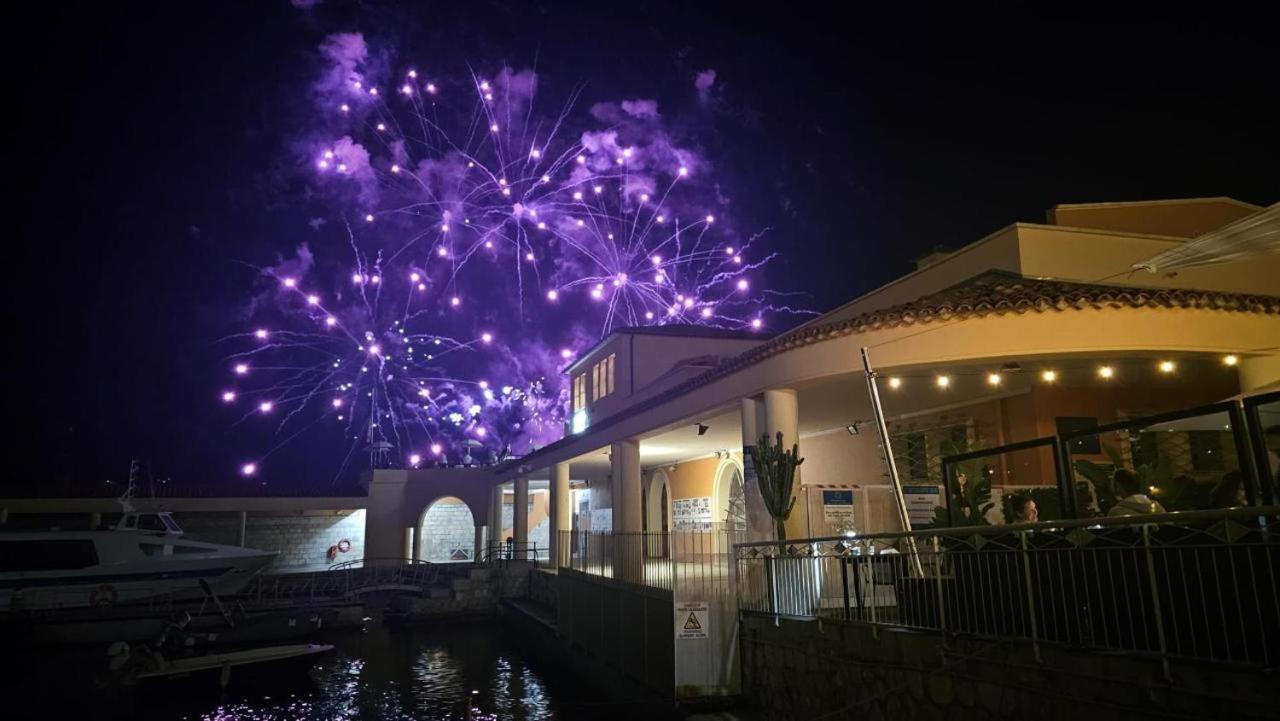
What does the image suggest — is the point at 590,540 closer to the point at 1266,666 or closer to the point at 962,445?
the point at 962,445

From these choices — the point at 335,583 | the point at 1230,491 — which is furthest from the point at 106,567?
the point at 1230,491

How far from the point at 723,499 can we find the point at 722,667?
524 inches

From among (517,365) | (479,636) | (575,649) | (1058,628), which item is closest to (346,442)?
(517,365)

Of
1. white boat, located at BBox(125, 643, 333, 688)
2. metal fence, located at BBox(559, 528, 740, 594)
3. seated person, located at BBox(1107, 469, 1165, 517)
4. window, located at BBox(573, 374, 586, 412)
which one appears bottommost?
white boat, located at BBox(125, 643, 333, 688)

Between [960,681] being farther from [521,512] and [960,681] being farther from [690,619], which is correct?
[521,512]

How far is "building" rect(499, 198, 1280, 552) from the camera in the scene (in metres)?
9.51

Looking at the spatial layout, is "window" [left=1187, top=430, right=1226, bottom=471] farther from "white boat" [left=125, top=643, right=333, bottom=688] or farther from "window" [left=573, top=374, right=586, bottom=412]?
"window" [left=573, top=374, right=586, bottom=412]

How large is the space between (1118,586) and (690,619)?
19.5ft

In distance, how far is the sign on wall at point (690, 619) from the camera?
10.7 meters

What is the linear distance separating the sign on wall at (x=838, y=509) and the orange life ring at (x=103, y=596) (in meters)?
23.1

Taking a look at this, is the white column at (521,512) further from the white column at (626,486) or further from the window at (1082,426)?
the window at (1082,426)

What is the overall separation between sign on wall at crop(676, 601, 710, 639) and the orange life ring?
71.7ft

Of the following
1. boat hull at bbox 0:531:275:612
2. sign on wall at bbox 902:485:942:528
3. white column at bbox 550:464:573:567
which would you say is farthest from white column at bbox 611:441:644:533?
boat hull at bbox 0:531:275:612

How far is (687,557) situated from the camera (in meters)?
11.2
